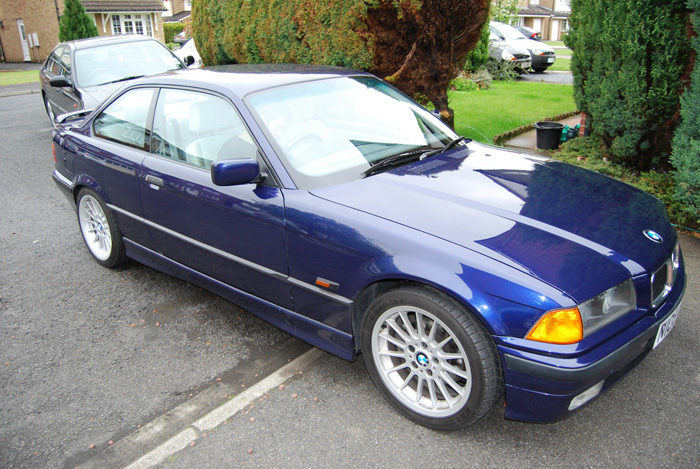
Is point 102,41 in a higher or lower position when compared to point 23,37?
lower

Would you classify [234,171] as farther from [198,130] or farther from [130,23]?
[130,23]

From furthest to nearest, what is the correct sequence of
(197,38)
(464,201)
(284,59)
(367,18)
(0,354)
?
1. (197,38)
2. (284,59)
3. (367,18)
4. (0,354)
5. (464,201)

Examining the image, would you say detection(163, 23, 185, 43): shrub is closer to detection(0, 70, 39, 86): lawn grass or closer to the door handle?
detection(0, 70, 39, 86): lawn grass

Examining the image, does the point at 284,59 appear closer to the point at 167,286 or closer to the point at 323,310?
the point at 167,286

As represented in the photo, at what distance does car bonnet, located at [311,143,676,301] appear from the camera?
7.97 ft

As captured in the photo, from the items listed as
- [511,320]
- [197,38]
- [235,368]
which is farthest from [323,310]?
[197,38]

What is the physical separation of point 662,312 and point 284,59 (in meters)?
6.18

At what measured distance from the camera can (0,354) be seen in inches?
139

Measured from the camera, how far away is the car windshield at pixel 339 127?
315 cm

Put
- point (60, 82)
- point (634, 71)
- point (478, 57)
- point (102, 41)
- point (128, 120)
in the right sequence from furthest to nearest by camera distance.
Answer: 1. point (478, 57)
2. point (102, 41)
3. point (60, 82)
4. point (634, 71)
5. point (128, 120)

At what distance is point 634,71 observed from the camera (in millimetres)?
5344

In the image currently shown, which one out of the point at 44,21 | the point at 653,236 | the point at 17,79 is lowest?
the point at 653,236

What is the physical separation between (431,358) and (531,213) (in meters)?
0.87

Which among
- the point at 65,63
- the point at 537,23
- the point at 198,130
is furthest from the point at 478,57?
the point at 537,23
